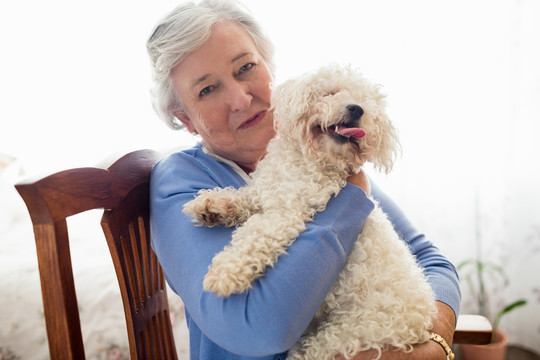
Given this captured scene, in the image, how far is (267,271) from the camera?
84 centimetres

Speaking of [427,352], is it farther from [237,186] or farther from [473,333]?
[237,186]

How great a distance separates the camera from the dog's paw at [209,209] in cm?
94

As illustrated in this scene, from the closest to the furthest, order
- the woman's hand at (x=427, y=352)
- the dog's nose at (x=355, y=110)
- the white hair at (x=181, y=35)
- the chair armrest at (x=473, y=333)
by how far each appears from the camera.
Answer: the woman's hand at (x=427, y=352)
the dog's nose at (x=355, y=110)
the white hair at (x=181, y=35)
the chair armrest at (x=473, y=333)

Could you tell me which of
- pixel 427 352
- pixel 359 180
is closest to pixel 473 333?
pixel 427 352

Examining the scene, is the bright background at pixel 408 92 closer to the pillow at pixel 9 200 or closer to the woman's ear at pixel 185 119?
the pillow at pixel 9 200

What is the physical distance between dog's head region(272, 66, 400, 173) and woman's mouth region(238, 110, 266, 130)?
0.56 ft

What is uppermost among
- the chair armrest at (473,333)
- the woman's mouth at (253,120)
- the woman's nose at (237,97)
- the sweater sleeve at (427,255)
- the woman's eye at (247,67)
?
the woman's eye at (247,67)

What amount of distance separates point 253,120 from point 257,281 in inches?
24.4

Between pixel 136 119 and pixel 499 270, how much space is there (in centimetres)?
268

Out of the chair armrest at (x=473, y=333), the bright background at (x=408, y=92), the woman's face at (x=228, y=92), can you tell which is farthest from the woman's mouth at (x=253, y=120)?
the bright background at (x=408, y=92)

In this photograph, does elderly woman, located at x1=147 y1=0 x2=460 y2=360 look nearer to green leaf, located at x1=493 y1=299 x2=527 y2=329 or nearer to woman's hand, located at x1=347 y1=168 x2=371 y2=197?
woman's hand, located at x1=347 y1=168 x2=371 y2=197

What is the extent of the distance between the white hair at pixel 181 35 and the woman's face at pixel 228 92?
0.08 ft

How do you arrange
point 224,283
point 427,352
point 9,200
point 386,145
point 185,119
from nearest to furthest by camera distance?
point 224,283 < point 427,352 < point 386,145 < point 185,119 < point 9,200

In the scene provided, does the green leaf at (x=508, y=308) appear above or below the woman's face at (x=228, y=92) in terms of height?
below
